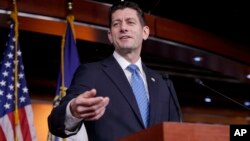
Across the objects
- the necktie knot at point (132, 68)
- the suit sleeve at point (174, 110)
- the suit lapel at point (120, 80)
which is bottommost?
the suit sleeve at point (174, 110)

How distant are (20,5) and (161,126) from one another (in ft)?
11.1

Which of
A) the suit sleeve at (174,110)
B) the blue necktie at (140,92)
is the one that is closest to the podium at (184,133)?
the blue necktie at (140,92)

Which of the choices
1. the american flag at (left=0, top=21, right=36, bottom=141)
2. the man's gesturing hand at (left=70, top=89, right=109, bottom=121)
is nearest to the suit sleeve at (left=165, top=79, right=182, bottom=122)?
the man's gesturing hand at (left=70, top=89, right=109, bottom=121)

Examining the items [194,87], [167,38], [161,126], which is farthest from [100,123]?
[194,87]

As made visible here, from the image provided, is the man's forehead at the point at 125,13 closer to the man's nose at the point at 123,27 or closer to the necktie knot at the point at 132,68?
the man's nose at the point at 123,27

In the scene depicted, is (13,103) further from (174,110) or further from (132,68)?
(174,110)

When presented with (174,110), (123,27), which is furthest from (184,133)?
(123,27)

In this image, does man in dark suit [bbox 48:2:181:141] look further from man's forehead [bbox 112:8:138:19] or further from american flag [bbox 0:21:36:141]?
american flag [bbox 0:21:36:141]

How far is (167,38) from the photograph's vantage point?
17.5ft

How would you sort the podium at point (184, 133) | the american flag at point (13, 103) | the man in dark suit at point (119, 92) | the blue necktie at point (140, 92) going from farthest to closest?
the american flag at point (13, 103)
the blue necktie at point (140, 92)
the man in dark suit at point (119, 92)
the podium at point (184, 133)

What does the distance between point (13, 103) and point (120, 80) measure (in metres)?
2.16

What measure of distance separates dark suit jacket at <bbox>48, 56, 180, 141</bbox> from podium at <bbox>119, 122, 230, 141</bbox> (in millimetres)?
386

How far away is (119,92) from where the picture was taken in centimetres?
202

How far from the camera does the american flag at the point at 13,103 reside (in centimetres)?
388
